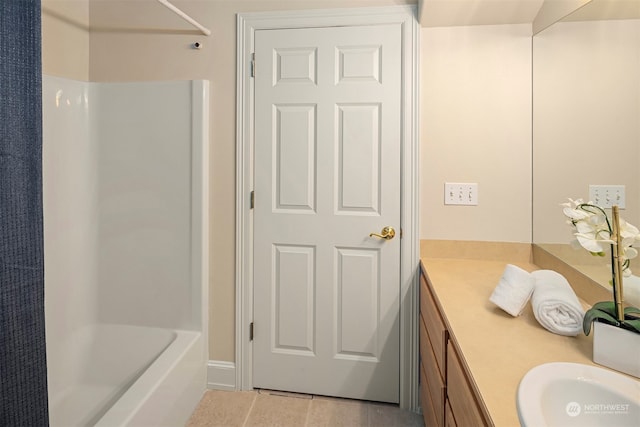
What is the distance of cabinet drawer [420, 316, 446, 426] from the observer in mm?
1303

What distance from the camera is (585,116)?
4.33 ft

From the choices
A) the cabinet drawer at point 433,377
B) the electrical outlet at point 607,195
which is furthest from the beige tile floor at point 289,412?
the electrical outlet at point 607,195

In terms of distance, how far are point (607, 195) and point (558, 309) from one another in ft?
1.35

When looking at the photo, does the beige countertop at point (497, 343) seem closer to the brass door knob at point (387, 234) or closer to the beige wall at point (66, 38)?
the brass door knob at point (387, 234)

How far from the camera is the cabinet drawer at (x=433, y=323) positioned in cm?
130

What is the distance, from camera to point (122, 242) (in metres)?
2.06

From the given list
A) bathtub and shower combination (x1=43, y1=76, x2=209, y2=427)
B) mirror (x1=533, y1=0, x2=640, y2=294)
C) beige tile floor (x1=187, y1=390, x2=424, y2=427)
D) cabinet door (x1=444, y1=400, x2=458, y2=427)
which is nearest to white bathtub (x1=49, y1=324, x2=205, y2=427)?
bathtub and shower combination (x1=43, y1=76, x2=209, y2=427)

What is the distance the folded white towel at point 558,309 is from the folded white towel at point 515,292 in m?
0.03

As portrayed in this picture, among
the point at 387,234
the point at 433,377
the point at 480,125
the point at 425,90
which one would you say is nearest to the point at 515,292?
the point at 433,377

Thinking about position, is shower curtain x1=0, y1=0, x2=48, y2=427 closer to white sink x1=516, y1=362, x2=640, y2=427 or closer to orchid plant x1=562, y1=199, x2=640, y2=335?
white sink x1=516, y1=362, x2=640, y2=427

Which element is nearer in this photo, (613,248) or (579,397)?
(579,397)

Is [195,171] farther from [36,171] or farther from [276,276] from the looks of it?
[36,171]

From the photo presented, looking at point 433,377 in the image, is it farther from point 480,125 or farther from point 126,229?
point 126,229

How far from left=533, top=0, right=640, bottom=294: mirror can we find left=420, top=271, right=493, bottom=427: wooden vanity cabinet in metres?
0.55
